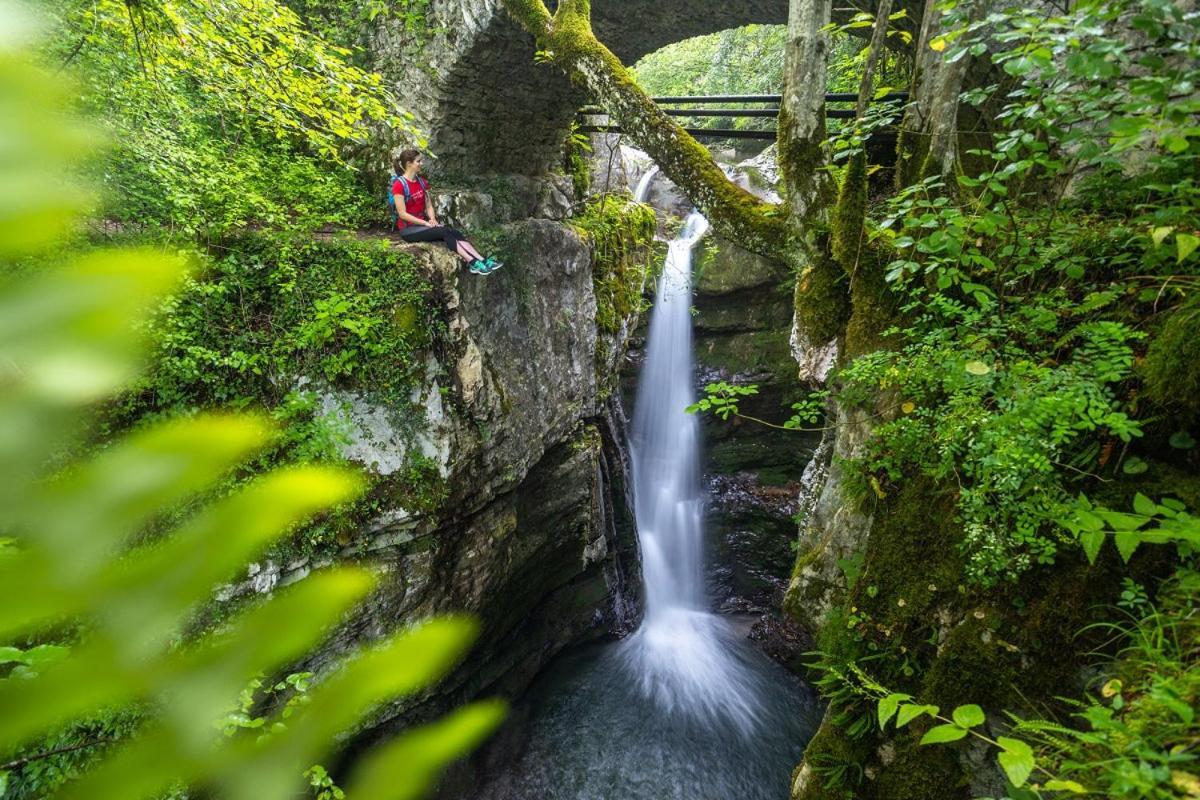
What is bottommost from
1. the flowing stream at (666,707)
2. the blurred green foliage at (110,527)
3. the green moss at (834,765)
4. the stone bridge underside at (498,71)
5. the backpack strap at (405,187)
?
the flowing stream at (666,707)

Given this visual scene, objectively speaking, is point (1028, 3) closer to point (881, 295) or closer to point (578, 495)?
point (881, 295)

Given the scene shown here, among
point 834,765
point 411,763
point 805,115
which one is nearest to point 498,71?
point 805,115

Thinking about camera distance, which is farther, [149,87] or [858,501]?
[149,87]

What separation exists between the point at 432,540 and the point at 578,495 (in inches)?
97.6

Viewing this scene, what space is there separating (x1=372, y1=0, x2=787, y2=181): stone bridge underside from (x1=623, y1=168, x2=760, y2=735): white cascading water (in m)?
4.18

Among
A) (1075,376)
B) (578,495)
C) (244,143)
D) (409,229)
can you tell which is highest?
(244,143)

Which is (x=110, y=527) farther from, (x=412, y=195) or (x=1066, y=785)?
(x=412, y=195)

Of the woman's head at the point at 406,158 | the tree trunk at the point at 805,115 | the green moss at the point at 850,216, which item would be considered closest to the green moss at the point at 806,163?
the tree trunk at the point at 805,115

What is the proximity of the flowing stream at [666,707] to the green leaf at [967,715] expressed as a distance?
15.5 ft

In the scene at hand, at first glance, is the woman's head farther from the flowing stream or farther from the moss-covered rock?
the flowing stream

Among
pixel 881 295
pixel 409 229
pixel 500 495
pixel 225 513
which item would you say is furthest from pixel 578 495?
pixel 225 513

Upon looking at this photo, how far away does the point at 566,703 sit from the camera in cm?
638

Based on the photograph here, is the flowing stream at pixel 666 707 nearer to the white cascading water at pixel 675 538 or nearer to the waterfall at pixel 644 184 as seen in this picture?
the white cascading water at pixel 675 538

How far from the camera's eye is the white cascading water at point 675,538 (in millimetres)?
6695
